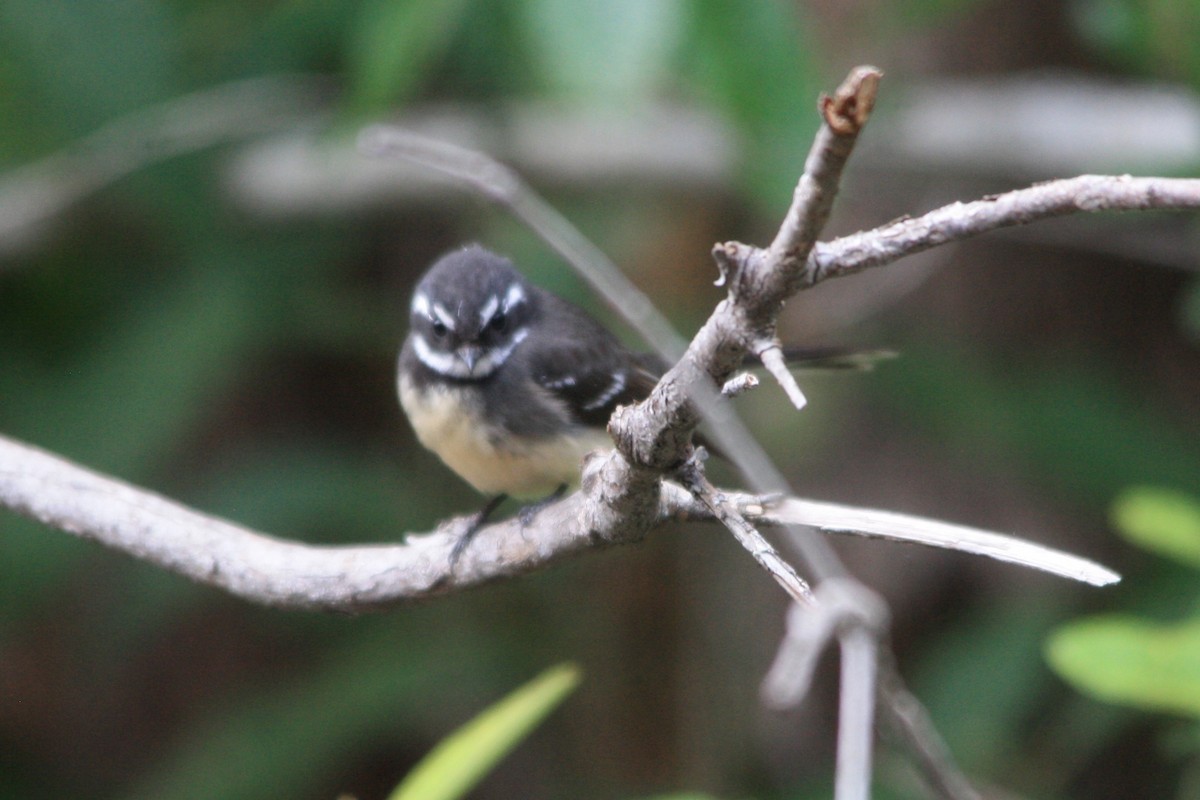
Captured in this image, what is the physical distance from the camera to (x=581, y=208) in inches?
209

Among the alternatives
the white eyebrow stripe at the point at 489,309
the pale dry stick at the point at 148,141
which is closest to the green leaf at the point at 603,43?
the white eyebrow stripe at the point at 489,309

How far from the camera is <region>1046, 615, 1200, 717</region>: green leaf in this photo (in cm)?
247

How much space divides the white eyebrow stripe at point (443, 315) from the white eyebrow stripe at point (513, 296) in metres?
0.21

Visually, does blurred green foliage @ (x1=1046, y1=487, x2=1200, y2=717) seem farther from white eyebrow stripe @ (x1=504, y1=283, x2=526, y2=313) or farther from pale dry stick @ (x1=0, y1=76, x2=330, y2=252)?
pale dry stick @ (x1=0, y1=76, x2=330, y2=252)

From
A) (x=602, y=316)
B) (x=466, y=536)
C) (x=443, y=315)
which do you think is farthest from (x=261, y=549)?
(x=602, y=316)

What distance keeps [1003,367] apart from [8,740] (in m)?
4.81

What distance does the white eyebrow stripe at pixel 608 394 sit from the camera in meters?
3.99

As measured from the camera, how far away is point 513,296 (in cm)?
415

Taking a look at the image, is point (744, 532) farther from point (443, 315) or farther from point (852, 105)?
point (443, 315)

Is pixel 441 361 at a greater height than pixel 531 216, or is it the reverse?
pixel 441 361

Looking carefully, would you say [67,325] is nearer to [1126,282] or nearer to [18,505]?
[18,505]

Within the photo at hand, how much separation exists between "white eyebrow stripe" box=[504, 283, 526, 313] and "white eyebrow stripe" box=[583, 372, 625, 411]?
414 mm

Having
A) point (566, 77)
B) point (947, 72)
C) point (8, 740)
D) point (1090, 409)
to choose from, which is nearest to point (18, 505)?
point (566, 77)

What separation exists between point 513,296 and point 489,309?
0.19 meters
